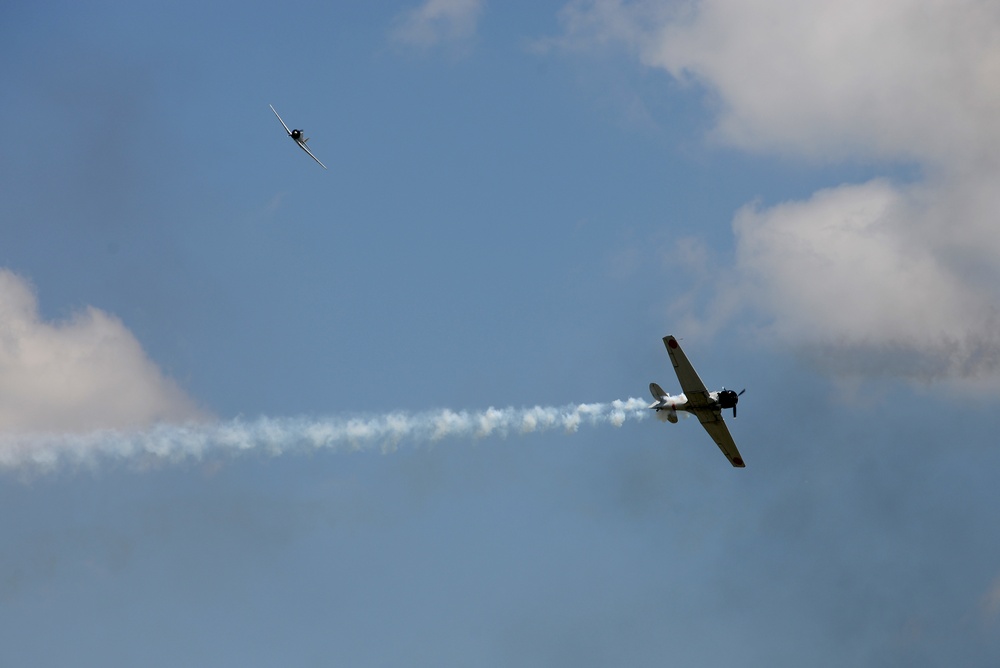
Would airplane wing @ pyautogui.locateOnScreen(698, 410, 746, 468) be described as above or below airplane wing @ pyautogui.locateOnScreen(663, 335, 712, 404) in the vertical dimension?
below

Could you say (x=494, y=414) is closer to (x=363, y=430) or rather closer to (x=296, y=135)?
(x=363, y=430)

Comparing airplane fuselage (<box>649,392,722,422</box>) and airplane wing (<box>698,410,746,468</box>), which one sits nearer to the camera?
airplane fuselage (<box>649,392,722,422</box>)

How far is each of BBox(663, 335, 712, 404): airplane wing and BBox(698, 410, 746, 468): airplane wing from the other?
1.69m

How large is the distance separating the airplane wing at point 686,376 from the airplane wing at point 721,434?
1.69 meters

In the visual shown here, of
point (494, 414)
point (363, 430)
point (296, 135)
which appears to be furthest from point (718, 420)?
point (296, 135)

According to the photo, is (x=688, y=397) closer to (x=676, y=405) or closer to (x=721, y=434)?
(x=676, y=405)

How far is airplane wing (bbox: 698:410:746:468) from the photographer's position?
87438 millimetres

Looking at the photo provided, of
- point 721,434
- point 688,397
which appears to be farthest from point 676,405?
point 721,434

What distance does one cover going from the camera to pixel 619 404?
8869 cm

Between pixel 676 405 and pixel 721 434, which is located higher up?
pixel 676 405

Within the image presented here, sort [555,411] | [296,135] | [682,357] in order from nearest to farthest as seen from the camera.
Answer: [682,357] → [555,411] → [296,135]

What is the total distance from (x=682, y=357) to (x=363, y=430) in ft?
76.5

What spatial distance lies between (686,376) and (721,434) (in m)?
7.50

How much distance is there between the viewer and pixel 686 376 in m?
85.1
